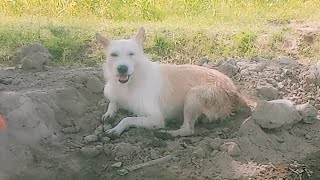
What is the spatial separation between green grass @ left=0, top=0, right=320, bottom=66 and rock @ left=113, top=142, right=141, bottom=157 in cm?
299

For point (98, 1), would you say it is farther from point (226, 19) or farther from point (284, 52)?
point (284, 52)

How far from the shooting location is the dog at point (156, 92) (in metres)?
6.84

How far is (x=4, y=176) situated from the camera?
5984 mm

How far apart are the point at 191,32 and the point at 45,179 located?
4.61 m

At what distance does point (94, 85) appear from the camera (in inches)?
299

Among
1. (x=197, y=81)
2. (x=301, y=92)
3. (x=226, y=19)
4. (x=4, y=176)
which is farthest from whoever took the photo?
(x=226, y=19)

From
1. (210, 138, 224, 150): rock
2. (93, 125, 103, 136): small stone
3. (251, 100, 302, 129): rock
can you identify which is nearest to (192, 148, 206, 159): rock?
(210, 138, 224, 150): rock

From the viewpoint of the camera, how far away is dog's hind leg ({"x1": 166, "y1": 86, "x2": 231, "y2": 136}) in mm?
6965

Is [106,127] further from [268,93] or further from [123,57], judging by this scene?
→ [268,93]

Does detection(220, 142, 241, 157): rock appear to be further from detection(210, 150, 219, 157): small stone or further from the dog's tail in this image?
the dog's tail

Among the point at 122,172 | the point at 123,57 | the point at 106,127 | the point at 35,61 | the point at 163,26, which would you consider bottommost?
the point at 122,172

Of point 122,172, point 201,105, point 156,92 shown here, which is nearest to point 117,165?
point 122,172

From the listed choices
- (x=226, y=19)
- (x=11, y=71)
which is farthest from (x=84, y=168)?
(x=226, y=19)

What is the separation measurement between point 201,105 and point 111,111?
978 millimetres
